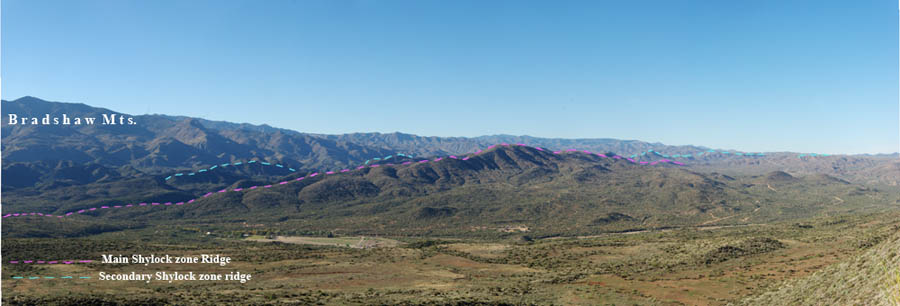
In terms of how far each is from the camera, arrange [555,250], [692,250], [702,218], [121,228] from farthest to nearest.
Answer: [702,218]
[121,228]
[555,250]
[692,250]

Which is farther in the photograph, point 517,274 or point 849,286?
point 517,274

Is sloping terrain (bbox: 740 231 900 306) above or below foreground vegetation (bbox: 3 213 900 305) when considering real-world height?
above

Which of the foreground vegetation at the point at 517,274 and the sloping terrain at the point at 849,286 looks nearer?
the sloping terrain at the point at 849,286

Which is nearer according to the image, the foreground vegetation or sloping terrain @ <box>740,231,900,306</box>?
sloping terrain @ <box>740,231,900,306</box>

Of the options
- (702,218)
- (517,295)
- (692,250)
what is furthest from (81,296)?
(702,218)

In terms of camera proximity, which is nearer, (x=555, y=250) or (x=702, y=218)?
(x=555, y=250)

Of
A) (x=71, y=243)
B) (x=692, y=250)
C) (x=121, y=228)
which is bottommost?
(x=121, y=228)

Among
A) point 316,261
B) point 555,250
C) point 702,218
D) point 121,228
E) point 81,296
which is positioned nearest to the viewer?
point 81,296

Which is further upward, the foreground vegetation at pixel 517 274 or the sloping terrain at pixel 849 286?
the sloping terrain at pixel 849 286

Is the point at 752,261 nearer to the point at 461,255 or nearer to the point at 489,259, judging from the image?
the point at 489,259

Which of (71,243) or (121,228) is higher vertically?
(71,243)

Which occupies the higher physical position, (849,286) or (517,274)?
(849,286)
